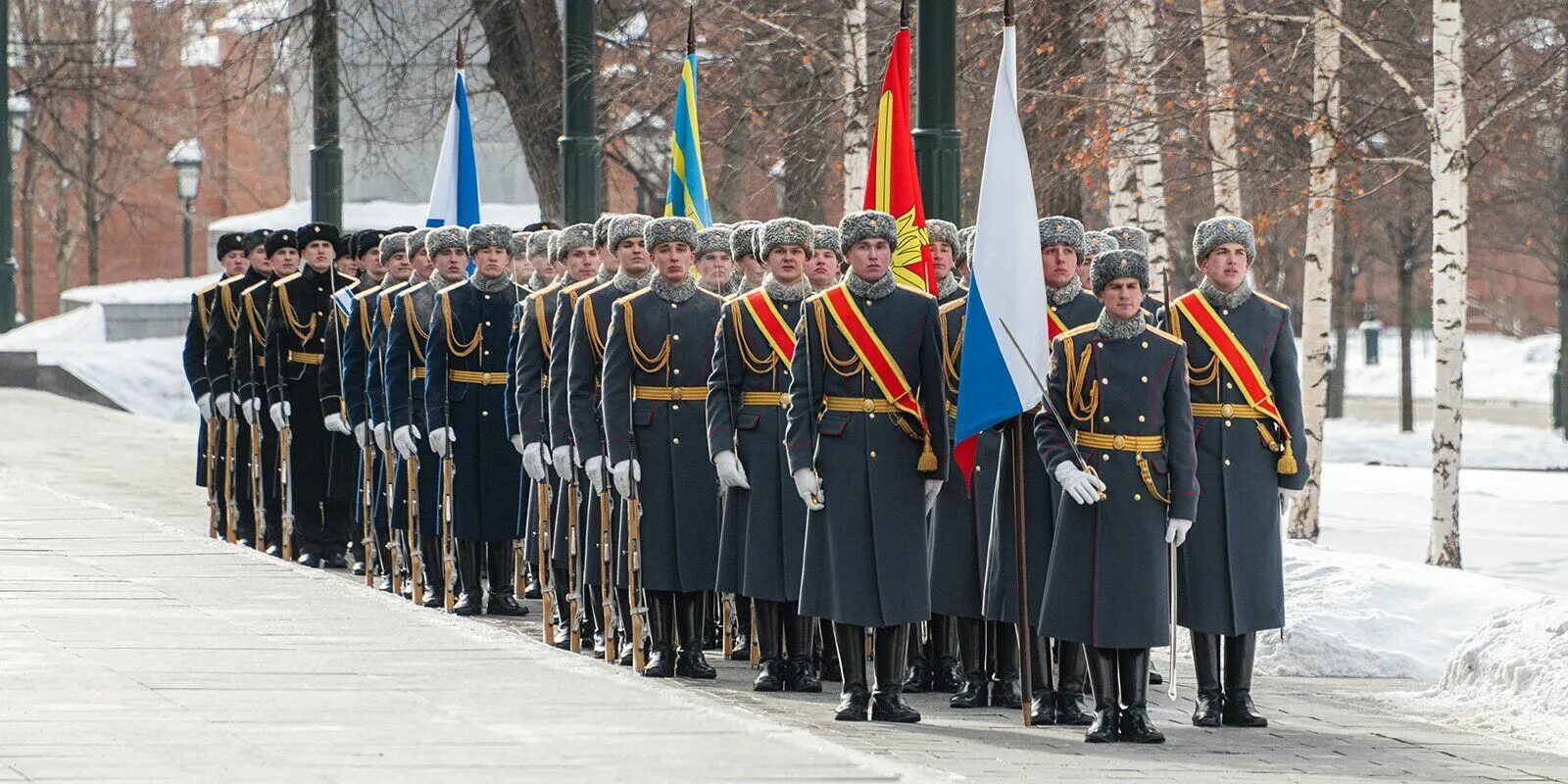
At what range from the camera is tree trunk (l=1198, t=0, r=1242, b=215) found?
16.3 m

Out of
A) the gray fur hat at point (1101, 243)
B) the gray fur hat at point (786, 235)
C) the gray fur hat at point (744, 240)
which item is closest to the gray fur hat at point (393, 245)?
the gray fur hat at point (744, 240)

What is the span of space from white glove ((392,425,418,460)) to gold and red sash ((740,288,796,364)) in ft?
10.2

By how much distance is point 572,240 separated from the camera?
1124 centimetres

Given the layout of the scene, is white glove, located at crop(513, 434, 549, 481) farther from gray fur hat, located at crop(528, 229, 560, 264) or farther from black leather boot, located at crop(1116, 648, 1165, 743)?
black leather boot, located at crop(1116, 648, 1165, 743)

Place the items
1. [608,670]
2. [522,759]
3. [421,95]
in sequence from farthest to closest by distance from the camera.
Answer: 1. [421,95]
2. [608,670]
3. [522,759]

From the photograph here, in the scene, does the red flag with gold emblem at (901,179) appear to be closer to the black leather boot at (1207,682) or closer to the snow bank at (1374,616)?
the black leather boot at (1207,682)

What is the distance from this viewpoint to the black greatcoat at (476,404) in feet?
39.4

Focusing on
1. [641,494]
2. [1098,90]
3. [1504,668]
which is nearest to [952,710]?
[641,494]

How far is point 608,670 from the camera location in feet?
29.5

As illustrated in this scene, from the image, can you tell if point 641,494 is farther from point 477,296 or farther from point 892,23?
point 892,23

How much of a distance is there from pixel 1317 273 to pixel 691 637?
901cm

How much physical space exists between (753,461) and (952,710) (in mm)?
1314

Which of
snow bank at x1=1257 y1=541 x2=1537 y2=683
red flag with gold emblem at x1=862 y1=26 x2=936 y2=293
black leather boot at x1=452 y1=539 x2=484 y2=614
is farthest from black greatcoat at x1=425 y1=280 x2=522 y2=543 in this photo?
snow bank at x1=1257 y1=541 x2=1537 y2=683

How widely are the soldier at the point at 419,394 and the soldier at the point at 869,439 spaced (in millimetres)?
3780
